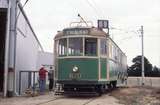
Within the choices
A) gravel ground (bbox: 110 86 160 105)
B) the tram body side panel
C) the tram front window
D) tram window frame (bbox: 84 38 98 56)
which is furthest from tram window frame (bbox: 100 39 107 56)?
gravel ground (bbox: 110 86 160 105)

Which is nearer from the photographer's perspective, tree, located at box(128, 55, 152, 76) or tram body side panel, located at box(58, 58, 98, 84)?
tram body side panel, located at box(58, 58, 98, 84)

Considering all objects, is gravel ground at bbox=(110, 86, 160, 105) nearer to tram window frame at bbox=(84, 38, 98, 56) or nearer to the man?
tram window frame at bbox=(84, 38, 98, 56)

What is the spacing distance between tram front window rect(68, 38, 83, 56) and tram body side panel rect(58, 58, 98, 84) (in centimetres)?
30

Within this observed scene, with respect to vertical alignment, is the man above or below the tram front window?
below

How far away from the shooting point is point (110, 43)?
2206cm

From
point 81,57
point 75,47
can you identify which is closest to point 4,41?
point 75,47

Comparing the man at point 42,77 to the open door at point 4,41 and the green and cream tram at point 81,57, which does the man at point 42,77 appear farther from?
the green and cream tram at point 81,57

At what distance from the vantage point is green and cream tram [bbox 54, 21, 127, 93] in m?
20.0

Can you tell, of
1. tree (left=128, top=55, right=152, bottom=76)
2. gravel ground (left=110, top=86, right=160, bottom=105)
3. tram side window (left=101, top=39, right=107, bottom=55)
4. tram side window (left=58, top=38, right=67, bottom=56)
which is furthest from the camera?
tree (left=128, top=55, right=152, bottom=76)

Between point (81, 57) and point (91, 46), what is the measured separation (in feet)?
2.62

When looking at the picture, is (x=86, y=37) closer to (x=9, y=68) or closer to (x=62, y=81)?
(x=62, y=81)

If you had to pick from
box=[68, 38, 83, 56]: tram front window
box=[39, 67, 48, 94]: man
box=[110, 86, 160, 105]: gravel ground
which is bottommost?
box=[110, 86, 160, 105]: gravel ground

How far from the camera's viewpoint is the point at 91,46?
804 inches

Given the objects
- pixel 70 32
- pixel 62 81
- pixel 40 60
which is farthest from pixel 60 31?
pixel 40 60
